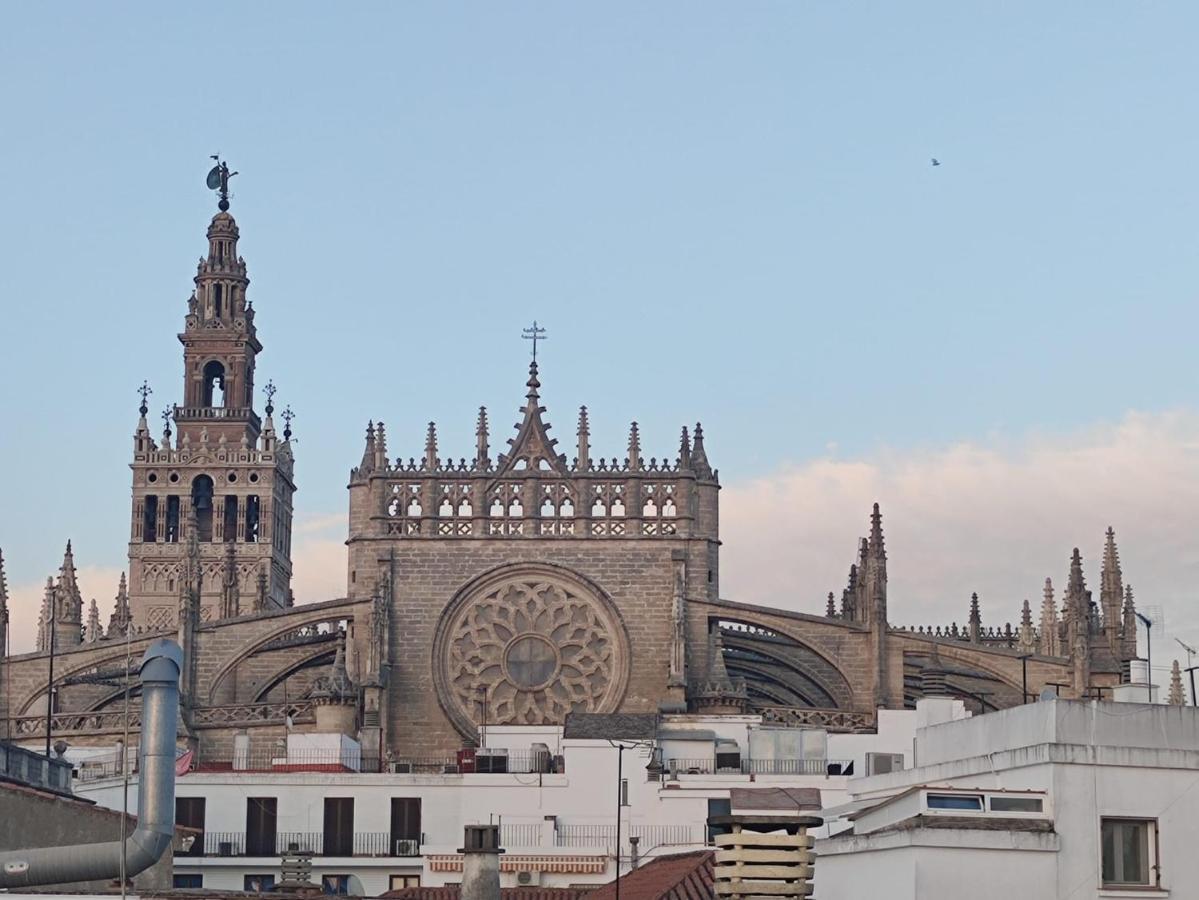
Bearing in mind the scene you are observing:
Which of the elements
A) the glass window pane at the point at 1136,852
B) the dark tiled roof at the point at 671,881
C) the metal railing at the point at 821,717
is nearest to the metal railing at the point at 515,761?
the metal railing at the point at 821,717

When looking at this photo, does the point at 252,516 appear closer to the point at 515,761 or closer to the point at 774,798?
the point at 515,761

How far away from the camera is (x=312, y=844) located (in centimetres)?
6141

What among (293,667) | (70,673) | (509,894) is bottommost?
(509,894)

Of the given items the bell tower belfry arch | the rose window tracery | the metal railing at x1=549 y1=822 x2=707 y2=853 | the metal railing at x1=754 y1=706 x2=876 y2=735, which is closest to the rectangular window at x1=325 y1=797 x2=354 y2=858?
the metal railing at x1=549 y1=822 x2=707 y2=853

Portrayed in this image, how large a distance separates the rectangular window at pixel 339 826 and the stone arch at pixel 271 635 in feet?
44.4

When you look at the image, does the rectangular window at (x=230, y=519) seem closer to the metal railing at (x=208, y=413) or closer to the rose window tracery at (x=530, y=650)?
the metal railing at (x=208, y=413)

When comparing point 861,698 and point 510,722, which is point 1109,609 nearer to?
point 861,698

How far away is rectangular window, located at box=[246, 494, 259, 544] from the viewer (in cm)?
12388

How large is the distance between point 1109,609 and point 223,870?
3215 cm

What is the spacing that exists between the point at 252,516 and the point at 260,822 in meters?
63.2

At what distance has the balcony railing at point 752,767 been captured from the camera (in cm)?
6316

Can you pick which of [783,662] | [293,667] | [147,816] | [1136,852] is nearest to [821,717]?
[783,662]

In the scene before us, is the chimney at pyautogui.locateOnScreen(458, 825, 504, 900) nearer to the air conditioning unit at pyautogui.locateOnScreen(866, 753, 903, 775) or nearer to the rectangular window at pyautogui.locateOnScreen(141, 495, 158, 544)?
the air conditioning unit at pyautogui.locateOnScreen(866, 753, 903, 775)

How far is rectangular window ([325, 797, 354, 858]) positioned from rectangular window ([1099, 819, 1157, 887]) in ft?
94.4
